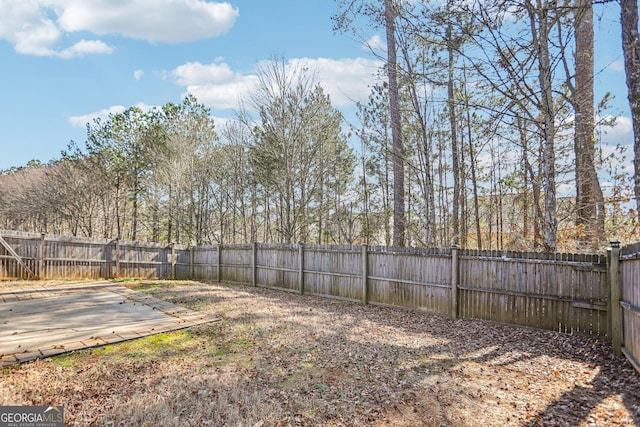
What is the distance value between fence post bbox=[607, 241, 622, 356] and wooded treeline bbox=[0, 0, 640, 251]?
86cm

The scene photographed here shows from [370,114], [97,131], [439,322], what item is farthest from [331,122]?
[97,131]

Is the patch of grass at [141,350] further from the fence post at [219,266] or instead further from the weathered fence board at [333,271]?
the fence post at [219,266]

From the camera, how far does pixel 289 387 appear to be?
317 centimetres

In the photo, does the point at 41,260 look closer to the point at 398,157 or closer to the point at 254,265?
the point at 254,265

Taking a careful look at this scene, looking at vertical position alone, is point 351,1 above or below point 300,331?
above

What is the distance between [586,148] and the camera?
6.55m

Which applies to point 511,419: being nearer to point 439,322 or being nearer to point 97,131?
point 439,322

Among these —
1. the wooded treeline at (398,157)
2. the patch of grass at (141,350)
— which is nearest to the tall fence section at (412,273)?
the wooded treeline at (398,157)

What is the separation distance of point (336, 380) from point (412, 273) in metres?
4.02

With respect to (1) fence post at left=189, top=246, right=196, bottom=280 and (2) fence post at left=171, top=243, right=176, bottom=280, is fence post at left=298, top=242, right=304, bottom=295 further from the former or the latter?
(2) fence post at left=171, top=243, right=176, bottom=280

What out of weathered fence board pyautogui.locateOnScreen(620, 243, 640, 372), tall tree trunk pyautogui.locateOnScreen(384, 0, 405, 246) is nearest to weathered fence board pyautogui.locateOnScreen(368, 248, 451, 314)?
tall tree trunk pyautogui.locateOnScreen(384, 0, 405, 246)

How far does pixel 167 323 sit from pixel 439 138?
327 inches

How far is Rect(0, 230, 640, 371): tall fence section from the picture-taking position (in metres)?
4.55

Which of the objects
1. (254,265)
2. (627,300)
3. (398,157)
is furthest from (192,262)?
(627,300)
